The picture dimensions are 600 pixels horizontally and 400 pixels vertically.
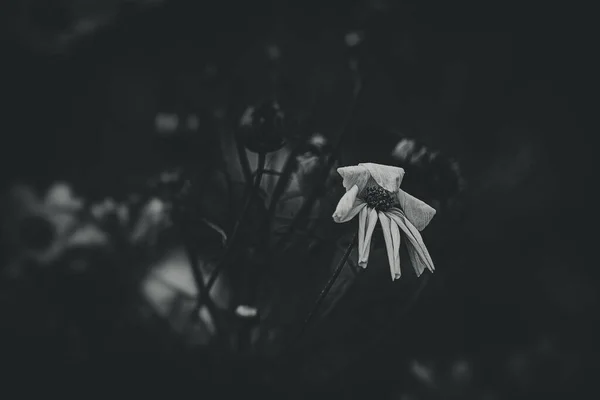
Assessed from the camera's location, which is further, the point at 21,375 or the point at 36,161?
the point at 36,161

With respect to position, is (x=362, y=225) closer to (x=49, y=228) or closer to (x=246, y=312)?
(x=246, y=312)

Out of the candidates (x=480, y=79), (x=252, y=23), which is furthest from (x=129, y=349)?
(x=480, y=79)

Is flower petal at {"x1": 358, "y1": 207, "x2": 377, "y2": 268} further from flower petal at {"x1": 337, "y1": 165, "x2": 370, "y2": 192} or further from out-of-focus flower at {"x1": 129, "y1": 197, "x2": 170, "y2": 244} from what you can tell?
out-of-focus flower at {"x1": 129, "y1": 197, "x2": 170, "y2": 244}

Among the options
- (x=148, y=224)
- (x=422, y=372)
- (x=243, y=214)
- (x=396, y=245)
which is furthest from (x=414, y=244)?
(x=422, y=372)

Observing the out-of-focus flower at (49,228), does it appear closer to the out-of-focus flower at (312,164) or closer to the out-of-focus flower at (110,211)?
the out-of-focus flower at (110,211)

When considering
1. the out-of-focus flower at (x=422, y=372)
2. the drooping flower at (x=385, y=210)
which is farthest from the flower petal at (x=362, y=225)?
the out-of-focus flower at (x=422, y=372)

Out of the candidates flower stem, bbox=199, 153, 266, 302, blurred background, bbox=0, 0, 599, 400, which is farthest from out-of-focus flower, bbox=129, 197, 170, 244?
flower stem, bbox=199, 153, 266, 302

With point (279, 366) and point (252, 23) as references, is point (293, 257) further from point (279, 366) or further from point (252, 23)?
point (252, 23)
